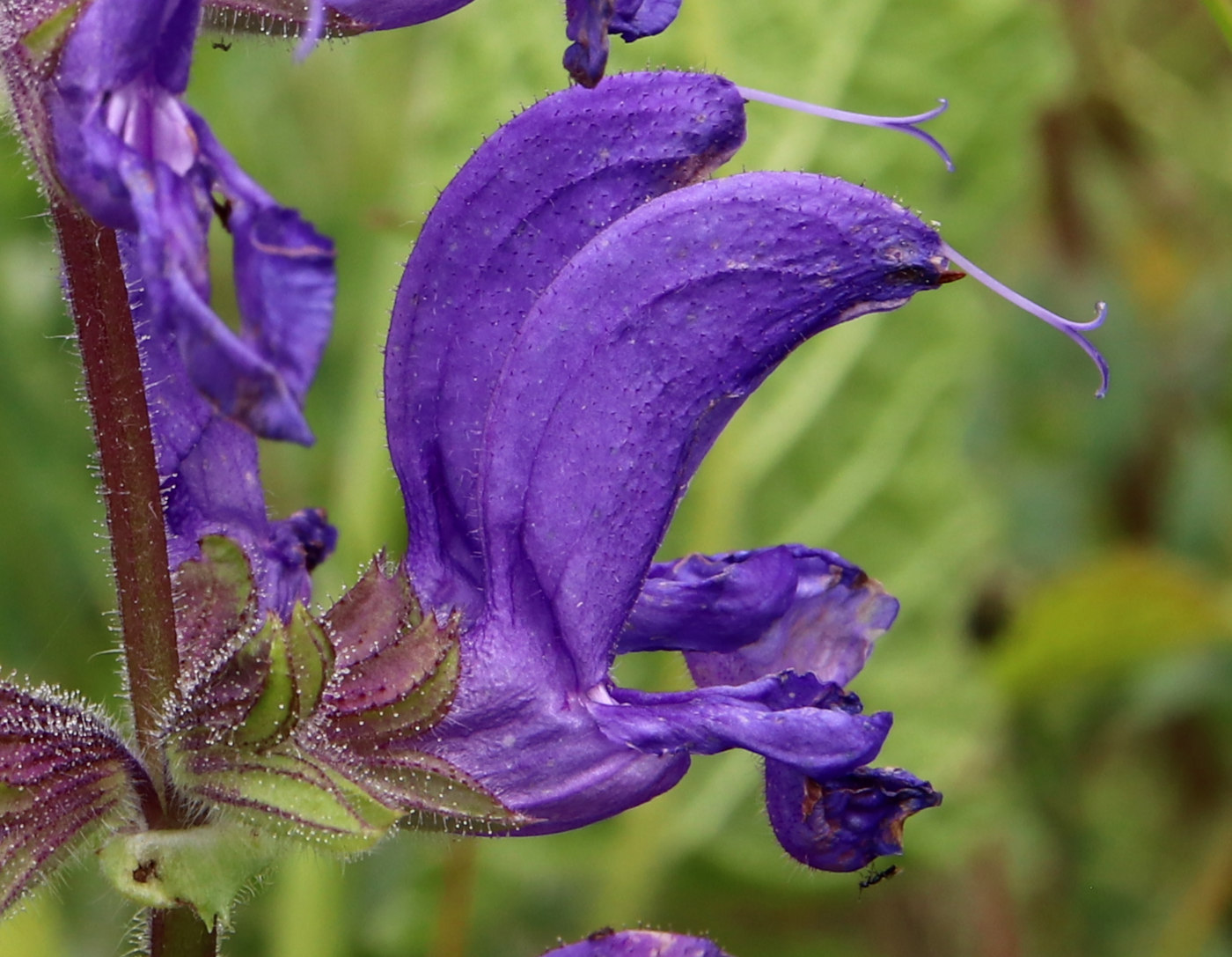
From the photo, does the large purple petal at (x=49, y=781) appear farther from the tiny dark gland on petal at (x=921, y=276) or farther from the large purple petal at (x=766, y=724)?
the tiny dark gland on petal at (x=921, y=276)

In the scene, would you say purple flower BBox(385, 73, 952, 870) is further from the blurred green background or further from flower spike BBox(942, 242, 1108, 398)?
the blurred green background

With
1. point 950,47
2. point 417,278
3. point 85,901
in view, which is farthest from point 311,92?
point 417,278

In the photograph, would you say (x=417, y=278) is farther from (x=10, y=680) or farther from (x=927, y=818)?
(x=927, y=818)

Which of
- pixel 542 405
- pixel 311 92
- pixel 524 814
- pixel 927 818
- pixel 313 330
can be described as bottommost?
pixel 927 818

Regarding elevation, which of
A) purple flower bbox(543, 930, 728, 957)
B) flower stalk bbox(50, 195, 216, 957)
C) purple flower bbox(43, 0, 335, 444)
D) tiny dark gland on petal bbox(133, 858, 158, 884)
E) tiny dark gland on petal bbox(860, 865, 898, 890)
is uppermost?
purple flower bbox(43, 0, 335, 444)

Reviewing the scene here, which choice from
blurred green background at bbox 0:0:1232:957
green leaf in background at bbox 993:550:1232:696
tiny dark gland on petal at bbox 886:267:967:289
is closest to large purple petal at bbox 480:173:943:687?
tiny dark gland on petal at bbox 886:267:967:289

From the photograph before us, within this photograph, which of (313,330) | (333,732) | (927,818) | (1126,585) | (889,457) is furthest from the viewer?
(889,457)
